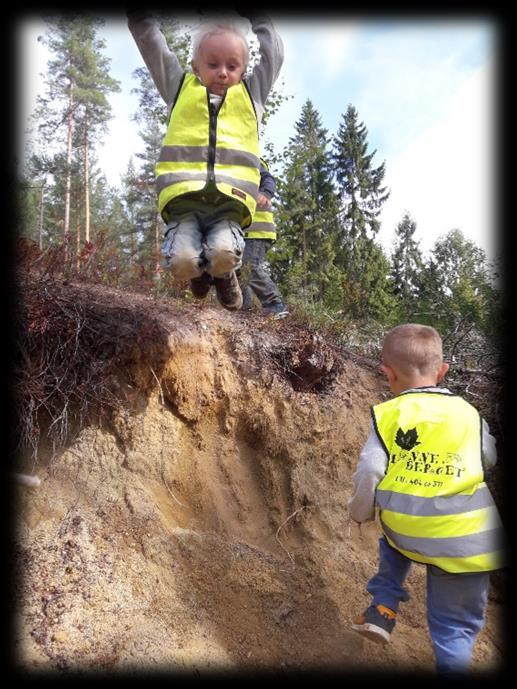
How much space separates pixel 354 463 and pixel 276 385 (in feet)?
3.50

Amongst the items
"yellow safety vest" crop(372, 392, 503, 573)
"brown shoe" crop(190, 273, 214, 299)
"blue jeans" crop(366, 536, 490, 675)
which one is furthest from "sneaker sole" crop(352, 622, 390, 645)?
"brown shoe" crop(190, 273, 214, 299)

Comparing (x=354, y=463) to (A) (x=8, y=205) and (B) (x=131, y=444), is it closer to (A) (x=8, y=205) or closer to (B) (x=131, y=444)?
(B) (x=131, y=444)

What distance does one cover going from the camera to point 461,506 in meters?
2.54

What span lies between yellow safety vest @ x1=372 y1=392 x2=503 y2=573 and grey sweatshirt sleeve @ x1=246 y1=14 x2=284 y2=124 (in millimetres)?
2326

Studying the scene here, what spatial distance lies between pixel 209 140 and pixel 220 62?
529mm

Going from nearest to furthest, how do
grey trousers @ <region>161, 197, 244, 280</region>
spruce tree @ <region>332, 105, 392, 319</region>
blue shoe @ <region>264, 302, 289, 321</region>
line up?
grey trousers @ <region>161, 197, 244, 280</region>, blue shoe @ <region>264, 302, 289, 321</region>, spruce tree @ <region>332, 105, 392, 319</region>

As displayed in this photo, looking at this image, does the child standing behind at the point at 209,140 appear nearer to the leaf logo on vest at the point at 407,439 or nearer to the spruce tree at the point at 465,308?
the leaf logo on vest at the point at 407,439

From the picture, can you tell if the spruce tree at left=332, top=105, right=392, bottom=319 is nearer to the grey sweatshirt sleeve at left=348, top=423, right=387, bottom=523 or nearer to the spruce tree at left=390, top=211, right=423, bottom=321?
the spruce tree at left=390, top=211, right=423, bottom=321

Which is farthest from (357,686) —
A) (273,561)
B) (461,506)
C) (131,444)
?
(131,444)

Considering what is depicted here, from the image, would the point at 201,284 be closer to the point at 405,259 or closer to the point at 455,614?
the point at 455,614

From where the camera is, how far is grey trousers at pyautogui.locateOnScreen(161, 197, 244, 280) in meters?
3.34

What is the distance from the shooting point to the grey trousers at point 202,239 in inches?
132

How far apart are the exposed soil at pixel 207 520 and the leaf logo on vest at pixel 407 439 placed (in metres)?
1.71

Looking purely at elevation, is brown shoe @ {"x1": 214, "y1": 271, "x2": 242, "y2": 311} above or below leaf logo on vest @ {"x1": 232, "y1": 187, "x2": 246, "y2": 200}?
below
